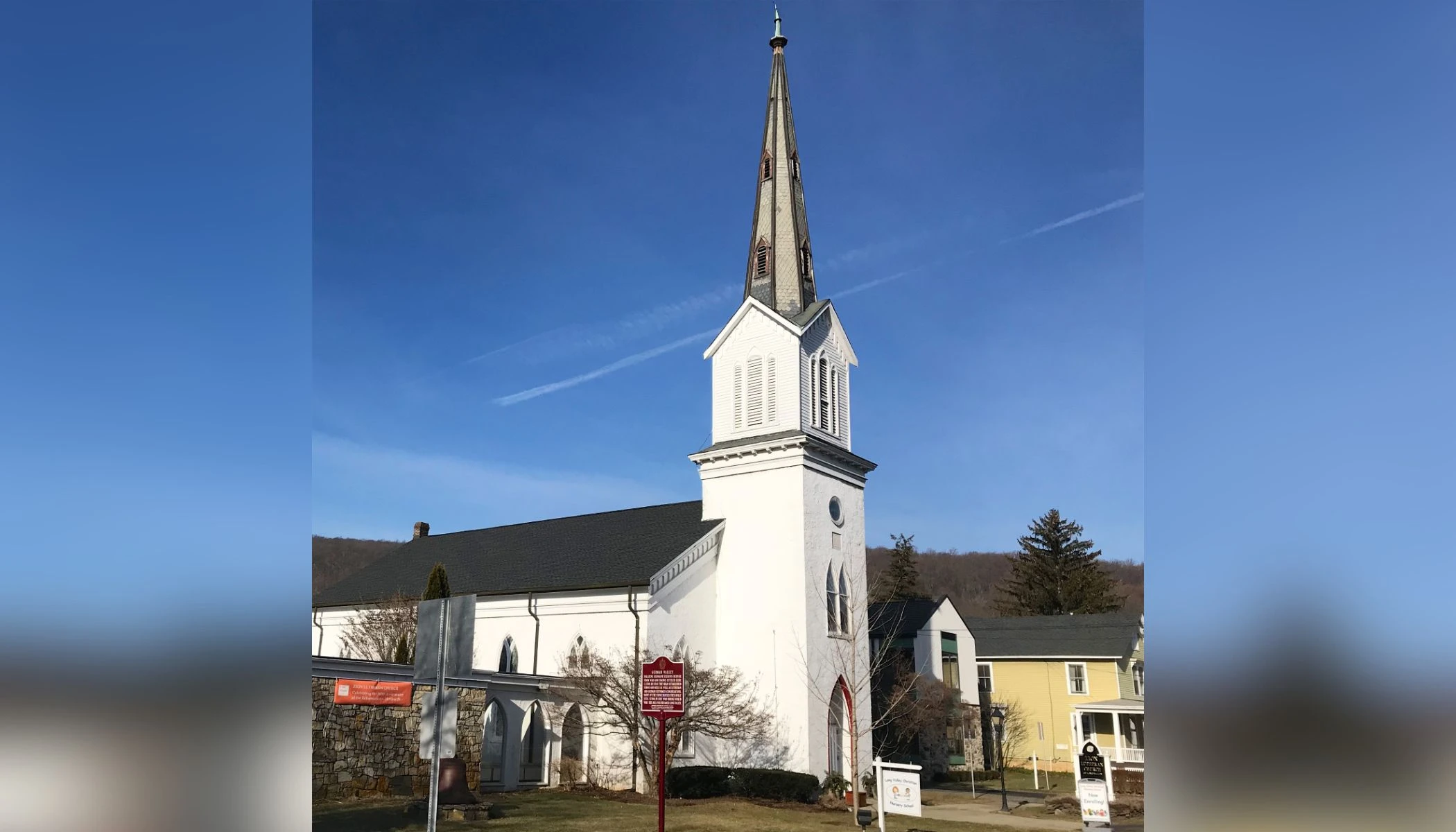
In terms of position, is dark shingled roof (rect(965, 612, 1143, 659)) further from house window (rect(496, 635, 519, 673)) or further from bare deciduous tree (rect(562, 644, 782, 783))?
house window (rect(496, 635, 519, 673))

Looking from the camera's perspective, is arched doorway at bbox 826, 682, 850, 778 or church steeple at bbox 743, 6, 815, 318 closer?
arched doorway at bbox 826, 682, 850, 778

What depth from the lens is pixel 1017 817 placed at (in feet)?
71.3

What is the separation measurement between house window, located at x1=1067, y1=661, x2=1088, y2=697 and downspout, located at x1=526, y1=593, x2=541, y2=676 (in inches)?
837

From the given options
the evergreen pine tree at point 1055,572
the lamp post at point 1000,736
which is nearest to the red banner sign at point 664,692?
the lamp post at point 1000,736

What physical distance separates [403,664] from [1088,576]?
4947 centimetres

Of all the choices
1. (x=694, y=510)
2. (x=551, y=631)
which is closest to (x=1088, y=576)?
(x=694, y=510)

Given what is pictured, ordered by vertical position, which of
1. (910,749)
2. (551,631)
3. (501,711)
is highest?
(551,631)

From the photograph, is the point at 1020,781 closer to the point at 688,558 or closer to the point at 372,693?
the point at 688,558

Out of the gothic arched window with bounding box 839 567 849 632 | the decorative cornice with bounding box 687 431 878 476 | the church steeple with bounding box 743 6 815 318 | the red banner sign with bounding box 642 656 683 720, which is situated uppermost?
the church steeple with bounding box 743 6 815 318

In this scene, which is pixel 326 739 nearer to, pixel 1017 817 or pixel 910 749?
pixel 1017 817

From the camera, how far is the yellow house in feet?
115

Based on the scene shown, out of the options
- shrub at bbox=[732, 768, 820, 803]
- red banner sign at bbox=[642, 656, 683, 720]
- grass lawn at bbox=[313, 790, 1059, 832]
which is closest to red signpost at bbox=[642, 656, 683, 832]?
red banner sign at bbox=[642, 656, 683, 720]

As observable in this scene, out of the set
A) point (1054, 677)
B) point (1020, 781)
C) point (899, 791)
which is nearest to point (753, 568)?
point (899, 791)

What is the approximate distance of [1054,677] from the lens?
3816cm
